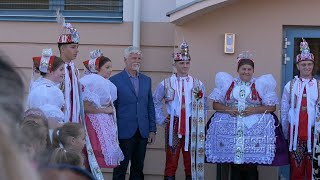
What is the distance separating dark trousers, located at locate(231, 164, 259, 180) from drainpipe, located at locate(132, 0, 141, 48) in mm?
1858

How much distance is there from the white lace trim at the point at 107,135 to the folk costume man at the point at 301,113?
6.29 ft

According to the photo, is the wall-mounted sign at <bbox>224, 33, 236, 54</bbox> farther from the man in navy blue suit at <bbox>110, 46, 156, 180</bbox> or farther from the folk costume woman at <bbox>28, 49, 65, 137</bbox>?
the folk costume woman at <bbox>28, 49, 65, 137</bbox>

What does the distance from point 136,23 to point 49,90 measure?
9.11 feet

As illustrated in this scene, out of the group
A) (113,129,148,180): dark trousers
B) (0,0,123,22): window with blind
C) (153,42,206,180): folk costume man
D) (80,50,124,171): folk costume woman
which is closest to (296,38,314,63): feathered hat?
(153,42,206,180): folk costume man

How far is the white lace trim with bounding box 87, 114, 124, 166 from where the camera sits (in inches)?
→ 247

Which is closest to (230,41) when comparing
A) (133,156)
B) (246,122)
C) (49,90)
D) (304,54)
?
(304,54)

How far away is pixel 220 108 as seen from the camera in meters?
7.25

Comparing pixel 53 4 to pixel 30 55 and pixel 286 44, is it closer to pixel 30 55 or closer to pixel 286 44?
pixel 30 55

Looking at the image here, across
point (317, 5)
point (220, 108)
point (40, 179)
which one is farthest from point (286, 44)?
point (40, 179)

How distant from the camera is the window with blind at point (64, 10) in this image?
8.16 metres

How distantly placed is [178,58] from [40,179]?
20.8 ft

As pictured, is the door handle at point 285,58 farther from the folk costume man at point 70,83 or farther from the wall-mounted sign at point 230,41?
the folk costume man at point 70,83

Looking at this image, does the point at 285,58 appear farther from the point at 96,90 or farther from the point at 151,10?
the point at 96,90

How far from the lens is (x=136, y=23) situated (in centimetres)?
793
